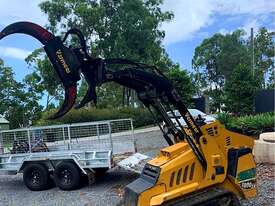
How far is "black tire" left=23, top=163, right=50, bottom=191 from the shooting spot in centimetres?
1166

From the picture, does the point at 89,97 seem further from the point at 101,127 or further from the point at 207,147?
the point at 101,127

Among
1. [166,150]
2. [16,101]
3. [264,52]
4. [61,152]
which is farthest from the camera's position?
[264,52]

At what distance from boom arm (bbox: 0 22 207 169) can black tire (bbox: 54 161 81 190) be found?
4.44 metres

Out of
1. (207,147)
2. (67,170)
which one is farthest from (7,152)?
(207,147)

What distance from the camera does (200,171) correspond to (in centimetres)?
719

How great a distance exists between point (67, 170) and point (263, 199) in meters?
4.79

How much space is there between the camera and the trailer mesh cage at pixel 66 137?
488 inches

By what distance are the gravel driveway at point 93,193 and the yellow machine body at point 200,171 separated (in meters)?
1.18

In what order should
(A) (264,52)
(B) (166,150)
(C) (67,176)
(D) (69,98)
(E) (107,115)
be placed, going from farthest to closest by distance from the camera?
(A) (264,52) < (E) (107,115) < (C) (67,176) < (B) (166,150) < (D) (69,98)

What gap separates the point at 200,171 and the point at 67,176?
5.04 m

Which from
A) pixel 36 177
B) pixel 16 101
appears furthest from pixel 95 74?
pixel 16 101

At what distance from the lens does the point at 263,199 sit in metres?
8.80

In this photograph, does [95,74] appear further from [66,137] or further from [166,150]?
[66,137]

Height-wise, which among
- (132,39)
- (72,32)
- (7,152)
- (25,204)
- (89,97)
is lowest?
(25,204)
